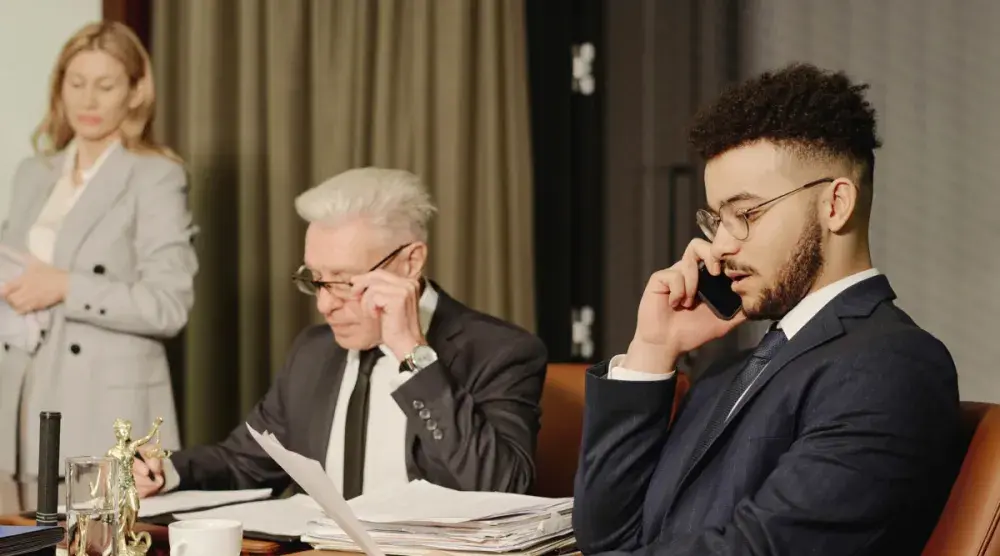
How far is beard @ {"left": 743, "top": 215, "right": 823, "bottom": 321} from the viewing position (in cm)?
159

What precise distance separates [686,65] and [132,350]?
181 cm

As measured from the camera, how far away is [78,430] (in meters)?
2.98

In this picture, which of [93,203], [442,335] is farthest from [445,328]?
[93,203]

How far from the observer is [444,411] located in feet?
6.94

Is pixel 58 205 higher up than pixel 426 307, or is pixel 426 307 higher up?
pixel 58 205

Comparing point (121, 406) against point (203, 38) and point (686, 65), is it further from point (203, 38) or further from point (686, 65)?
point (686, 65)

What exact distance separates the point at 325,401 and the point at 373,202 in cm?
41

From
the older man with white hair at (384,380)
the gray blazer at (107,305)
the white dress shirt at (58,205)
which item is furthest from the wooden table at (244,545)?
the white dress shirt at (58,205)

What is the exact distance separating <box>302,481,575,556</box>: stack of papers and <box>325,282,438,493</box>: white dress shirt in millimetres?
485

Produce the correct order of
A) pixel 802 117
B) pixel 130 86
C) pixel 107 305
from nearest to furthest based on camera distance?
pixel 802 117
pixel 107 305
pixel 130 86

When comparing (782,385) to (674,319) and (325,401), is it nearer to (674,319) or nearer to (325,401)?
(674,319)

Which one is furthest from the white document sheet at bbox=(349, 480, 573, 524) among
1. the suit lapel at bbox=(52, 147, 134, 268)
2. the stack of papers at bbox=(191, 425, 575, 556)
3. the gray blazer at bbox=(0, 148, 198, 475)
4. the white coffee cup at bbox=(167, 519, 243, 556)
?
the suit lapel at bbox=(52, 147, 134, 268)

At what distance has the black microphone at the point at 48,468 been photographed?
1.55m

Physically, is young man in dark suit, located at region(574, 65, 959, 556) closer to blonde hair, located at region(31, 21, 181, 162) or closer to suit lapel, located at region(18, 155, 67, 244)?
blonde hair, located at region(31, 21, 181, 162)
